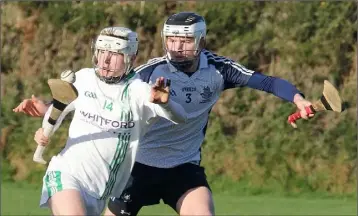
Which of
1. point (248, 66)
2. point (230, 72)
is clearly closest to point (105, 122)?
point (230, 72)

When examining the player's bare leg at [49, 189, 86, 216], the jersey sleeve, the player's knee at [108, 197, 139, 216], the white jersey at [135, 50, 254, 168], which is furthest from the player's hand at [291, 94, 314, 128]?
the player's bare leg at [49, 189, 86, 216]

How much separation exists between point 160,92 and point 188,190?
110 centimetres

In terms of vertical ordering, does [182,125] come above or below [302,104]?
below

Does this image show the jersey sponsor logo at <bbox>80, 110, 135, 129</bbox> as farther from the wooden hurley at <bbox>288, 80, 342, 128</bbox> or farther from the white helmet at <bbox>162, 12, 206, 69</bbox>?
the wooden hurley at <bbox>288, 80, 342, 128</bbox>

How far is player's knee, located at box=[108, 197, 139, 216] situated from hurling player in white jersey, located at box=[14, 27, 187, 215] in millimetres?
807

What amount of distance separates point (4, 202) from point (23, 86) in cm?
340

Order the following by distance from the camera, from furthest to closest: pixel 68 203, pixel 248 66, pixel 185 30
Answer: pixel 248 66 → pixel 185 30 → pixel 68 203

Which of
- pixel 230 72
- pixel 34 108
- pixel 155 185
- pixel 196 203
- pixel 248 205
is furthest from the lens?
pixel 248 205

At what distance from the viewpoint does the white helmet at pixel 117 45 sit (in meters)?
6.84

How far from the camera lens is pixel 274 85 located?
782cm

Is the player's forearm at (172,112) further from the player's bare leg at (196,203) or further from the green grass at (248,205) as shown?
the green grass at (248,205)

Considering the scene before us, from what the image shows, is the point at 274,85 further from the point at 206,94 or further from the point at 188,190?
the point at 188,190

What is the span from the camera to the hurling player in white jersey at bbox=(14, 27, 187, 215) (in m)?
6.73

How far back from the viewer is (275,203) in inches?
523
